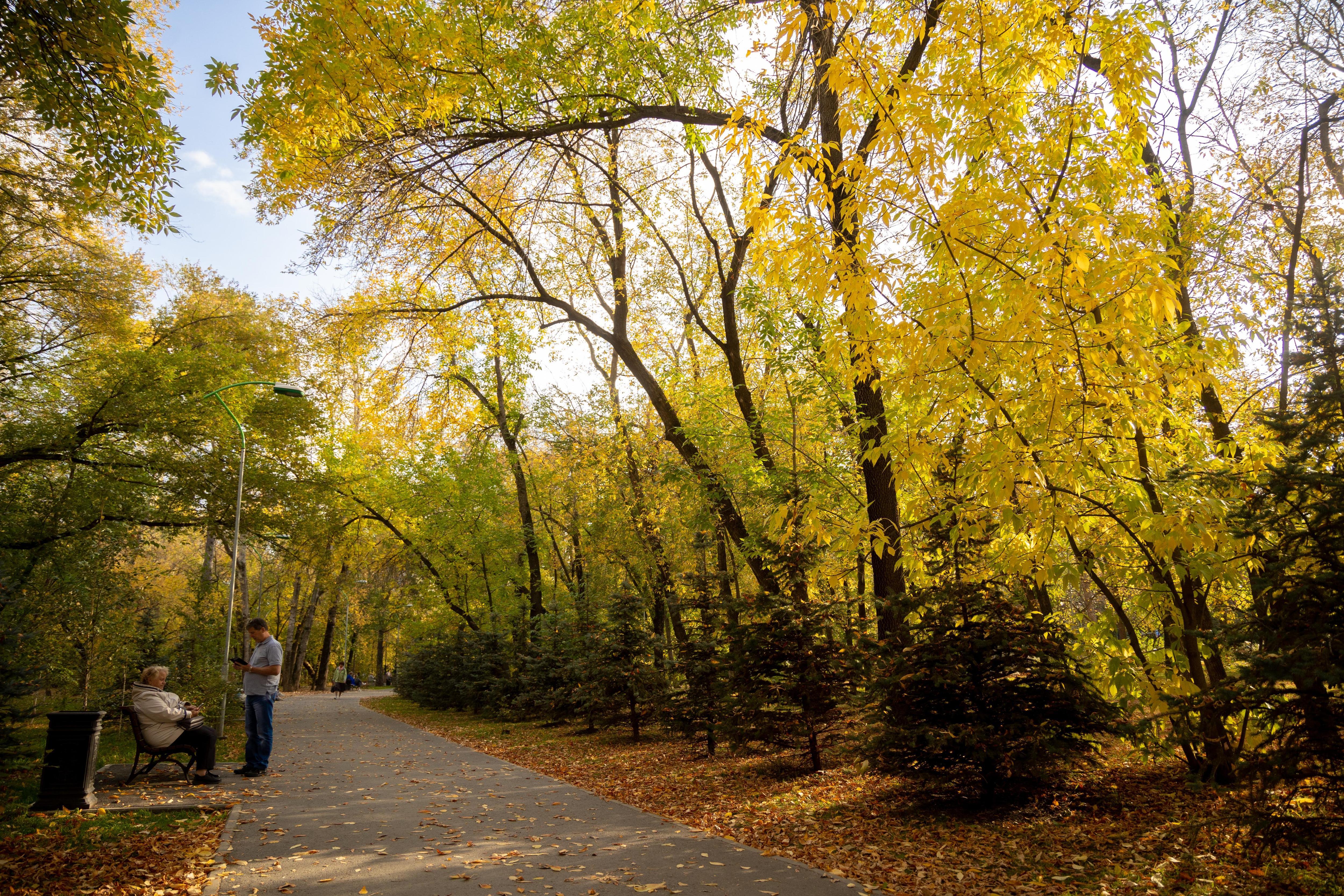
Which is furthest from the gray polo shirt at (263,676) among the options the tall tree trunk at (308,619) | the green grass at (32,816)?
the tall tree trunk at (308,619)

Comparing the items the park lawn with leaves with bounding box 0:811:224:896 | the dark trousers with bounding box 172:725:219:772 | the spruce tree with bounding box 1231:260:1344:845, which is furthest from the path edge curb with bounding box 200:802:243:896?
the spruce tree with bounding box 1231:260:1344:845

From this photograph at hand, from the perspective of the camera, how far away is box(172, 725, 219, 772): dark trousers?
880 centimetres

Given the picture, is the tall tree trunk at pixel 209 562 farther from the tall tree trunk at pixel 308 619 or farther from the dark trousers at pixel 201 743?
the dark trousers at pixel 201 743

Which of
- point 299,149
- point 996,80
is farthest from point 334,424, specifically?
point 996,80

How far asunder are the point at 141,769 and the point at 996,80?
1116 centimetres

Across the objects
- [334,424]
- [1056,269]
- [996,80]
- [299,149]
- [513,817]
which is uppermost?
[334,424]

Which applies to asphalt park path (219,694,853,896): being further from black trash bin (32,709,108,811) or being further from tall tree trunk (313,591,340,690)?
tall tree trunk (313,591,340,690)

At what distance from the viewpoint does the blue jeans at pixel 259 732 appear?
31.2 ft

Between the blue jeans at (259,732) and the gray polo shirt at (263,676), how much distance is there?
0.13 metres

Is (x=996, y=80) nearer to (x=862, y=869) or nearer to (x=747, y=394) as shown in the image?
(x=862, y=869)

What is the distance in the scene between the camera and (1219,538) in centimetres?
443

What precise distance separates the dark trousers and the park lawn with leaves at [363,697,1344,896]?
438cm

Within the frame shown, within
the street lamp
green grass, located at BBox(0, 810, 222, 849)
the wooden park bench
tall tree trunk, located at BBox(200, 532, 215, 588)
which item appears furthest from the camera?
tall tree trunk, located at BBox(200, 532, 215, 588)

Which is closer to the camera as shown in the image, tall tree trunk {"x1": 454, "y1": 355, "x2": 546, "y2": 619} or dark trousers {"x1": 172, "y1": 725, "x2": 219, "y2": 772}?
dark trousers {"x1": 172, "y1": 725, "x2": 219, "y2": 772}
